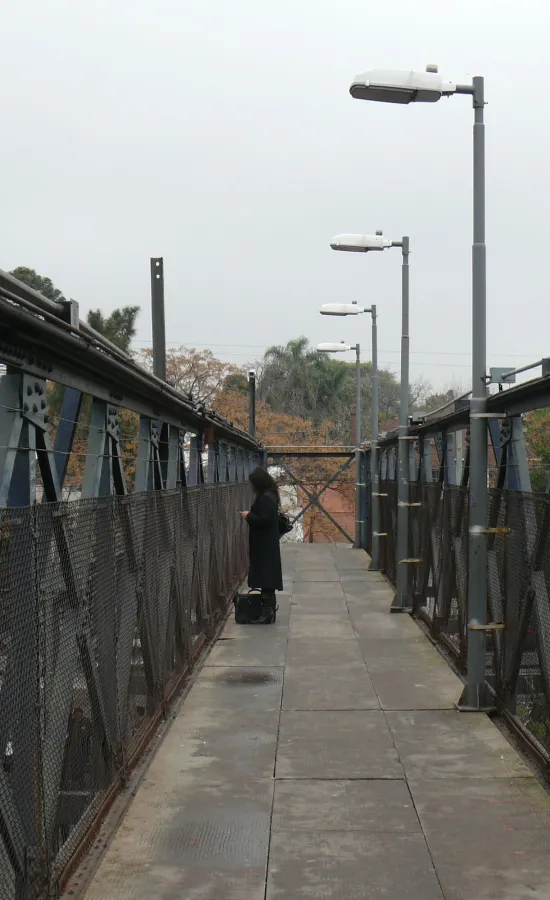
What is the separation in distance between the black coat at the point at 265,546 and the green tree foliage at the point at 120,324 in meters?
25.0

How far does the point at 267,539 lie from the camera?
1260cm

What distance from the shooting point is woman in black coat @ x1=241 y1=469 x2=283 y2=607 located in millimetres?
12484

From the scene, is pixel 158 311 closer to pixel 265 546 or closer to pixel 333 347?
pixel 265 546

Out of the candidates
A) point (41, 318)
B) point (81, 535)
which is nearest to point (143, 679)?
point (81, 535)

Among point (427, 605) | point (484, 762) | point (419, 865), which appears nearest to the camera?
point (419, 865)

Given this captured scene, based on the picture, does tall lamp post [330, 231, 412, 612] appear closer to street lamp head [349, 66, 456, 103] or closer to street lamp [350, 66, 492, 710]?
street lamp [350, 66, 492, 710]

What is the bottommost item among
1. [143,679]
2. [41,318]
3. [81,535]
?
[143,679]

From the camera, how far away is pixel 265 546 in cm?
1262

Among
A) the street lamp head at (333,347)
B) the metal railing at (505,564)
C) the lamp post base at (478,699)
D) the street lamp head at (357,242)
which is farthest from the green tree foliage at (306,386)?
the lamp post base at (478,699)

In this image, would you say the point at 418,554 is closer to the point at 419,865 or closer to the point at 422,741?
the point at 422,741

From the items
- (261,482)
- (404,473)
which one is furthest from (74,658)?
(404,473)

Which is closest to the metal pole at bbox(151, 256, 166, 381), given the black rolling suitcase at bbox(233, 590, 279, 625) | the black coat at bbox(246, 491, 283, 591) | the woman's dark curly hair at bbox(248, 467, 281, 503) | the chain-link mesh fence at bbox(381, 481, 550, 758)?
the woman's dark curly hair at bbox(248, 467, 281, 503)

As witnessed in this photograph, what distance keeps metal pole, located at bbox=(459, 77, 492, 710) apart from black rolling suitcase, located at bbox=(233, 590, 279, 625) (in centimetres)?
499

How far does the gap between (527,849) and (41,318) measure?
326 centimetres
